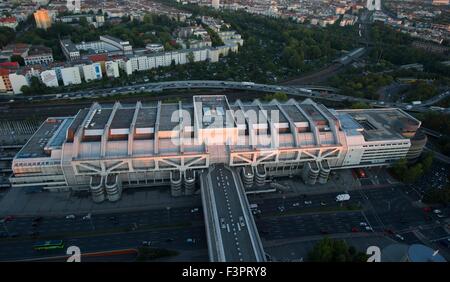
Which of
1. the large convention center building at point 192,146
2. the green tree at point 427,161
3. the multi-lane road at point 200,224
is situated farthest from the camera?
the green tree at point 427,161

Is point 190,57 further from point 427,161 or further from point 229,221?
point 427,161

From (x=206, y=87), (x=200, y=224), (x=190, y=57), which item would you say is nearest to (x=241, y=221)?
(x=200, y=224)

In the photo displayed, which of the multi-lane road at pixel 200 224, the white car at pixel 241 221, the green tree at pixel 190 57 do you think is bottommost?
the multi-lane road at pixel 200 224

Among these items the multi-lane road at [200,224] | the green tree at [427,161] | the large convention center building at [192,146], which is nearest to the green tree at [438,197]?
the multi-lane road at [200,224]

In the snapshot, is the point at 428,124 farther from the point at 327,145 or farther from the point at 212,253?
the point at 212,253

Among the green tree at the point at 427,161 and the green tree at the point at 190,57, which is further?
the green tree at the point at 190,57

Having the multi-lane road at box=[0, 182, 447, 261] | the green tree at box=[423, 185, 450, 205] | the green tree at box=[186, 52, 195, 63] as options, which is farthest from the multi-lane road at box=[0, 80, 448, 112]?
the multi-lane road at box=[0, 182, 447, 261]

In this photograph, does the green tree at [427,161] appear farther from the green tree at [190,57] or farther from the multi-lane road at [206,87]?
the green tree at [190,57]

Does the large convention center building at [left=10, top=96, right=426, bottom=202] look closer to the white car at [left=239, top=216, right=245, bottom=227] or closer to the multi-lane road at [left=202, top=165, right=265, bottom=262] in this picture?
the multi-lane road at [left=202, top=165, right=265, bottom=262]

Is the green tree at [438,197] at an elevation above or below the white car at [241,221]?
below
